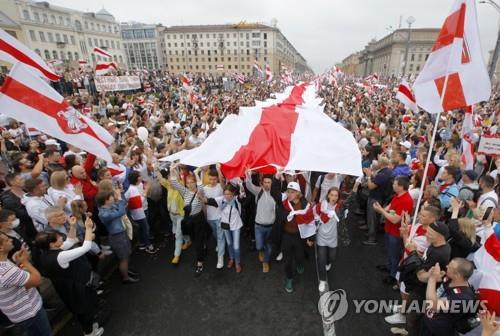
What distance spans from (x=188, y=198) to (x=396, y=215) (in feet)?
10.4

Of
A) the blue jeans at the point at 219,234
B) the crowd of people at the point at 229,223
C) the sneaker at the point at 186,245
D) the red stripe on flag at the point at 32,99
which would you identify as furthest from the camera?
the sneaker at the point at 186,245

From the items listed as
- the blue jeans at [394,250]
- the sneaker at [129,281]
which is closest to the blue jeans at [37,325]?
the sneaker at [129,281]

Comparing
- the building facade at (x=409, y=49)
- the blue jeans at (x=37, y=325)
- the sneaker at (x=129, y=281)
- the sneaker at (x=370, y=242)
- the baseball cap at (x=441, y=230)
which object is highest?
the building facade at (x=409, y=49)

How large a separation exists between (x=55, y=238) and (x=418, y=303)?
3.91 m

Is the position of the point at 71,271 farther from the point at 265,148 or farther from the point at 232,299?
the point at 265,148

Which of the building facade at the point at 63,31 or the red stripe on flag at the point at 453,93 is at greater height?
the building facade at the point at 63,31

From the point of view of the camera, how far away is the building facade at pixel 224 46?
92438 millimetres

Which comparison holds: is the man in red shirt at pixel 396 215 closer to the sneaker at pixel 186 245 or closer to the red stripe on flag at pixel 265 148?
the red stripe on flag at pixel 265 148

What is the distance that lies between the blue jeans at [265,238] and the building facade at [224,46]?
93.0 metres

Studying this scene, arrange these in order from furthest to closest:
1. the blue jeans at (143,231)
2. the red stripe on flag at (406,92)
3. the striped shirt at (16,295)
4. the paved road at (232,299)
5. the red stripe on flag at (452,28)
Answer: the red stripe on flag at (406,92) < the blue jeans at (143,231) < the paved road at (232,299) < the red stripe on flag at (452,28) < the striped shirt at (16,295)

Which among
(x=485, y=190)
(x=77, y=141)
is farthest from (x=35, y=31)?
(x=485, y=190)

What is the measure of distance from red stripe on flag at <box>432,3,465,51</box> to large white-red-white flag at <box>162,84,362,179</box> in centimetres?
190

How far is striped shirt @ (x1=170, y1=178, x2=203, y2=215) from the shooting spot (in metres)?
4.53

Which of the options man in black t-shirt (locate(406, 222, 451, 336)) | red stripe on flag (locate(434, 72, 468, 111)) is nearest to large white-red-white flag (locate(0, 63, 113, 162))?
man in black t-shirt (locate(406, 222, 451, 336))
